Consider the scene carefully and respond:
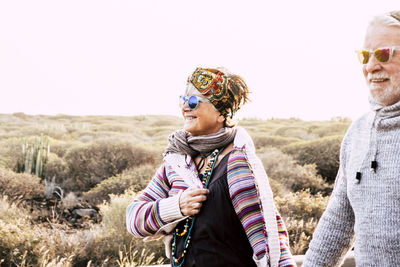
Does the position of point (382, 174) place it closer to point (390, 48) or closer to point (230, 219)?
point (390, 48)

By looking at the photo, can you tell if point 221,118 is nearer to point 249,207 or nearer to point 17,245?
point 249,207

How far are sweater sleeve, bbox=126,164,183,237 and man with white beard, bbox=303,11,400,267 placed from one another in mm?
898

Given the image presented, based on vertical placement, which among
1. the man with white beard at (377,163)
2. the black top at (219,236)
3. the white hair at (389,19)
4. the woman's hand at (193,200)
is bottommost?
the black top at (219,236)

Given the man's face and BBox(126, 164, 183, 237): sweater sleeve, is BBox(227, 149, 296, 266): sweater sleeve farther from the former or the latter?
the man's face

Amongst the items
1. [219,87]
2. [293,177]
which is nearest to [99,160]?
[293,177]

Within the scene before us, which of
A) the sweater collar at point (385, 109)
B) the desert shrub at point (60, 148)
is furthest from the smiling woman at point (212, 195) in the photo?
the desert shrub at point (60, 148)

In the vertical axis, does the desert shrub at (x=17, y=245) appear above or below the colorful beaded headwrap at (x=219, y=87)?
below

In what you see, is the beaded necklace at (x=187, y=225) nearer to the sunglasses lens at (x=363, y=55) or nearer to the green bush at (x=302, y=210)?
the sunglasses lens at (x=363, y=55)

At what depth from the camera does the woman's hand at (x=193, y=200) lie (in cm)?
251

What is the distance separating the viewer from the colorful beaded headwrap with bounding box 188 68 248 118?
106 inches

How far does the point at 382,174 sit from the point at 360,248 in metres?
0.35

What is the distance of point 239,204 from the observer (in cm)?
251

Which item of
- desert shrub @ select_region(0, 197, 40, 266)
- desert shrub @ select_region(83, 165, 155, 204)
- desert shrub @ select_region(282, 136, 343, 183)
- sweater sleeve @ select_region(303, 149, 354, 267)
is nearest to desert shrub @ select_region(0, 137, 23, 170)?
desert shrub @ select_region(83, 165, 155, 204)

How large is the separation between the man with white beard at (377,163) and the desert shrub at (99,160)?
347 inches
